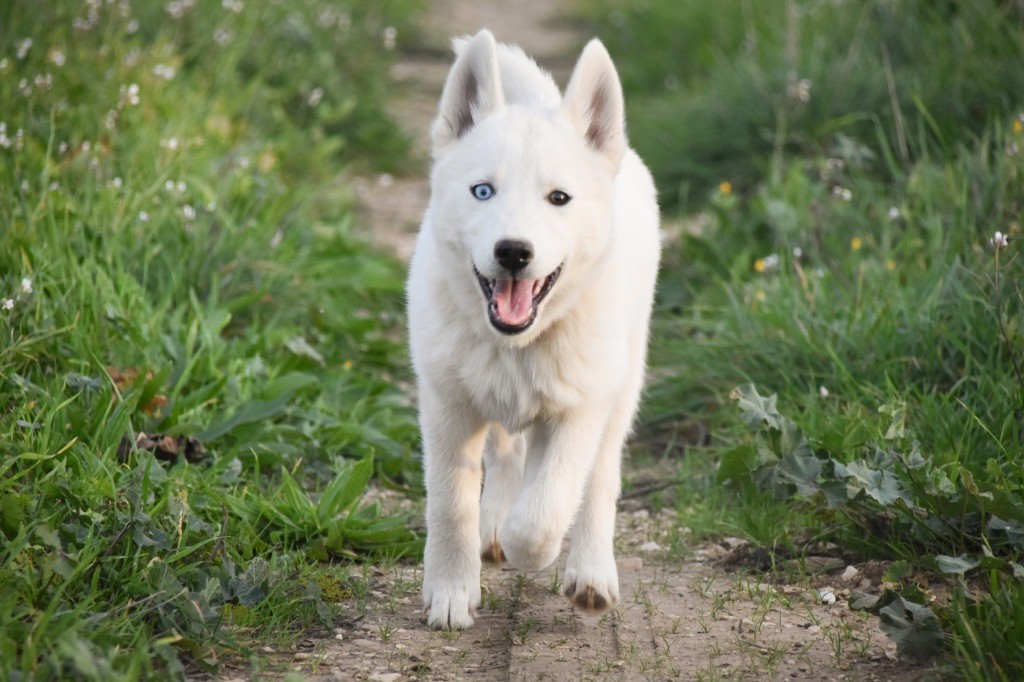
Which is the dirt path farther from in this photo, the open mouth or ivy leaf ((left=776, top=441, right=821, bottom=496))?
the open mouth

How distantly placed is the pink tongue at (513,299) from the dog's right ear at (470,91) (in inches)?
23.8

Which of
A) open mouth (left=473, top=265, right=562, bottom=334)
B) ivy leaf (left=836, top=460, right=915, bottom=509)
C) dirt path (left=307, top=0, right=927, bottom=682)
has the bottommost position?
dirt path (left=307, top=0, right=927, bottom=682)

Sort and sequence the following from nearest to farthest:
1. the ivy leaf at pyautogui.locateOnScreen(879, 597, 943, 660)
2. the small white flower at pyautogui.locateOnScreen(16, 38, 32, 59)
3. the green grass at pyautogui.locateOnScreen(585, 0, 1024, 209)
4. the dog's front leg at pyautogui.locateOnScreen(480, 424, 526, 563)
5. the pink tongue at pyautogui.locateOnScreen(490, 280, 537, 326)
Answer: the ivy leaf at pyautogui.locateOnScreen(879, 597, 943, 660) → the pink tongue at pyautogui.locateOnScreen(490, 280, 537, 326) → the dog's front leg at pyautogui.locateOnScreen(480, 424, 526, 563) → the small white flower at pyautogui.locateOnScreen(16, 38, 32, 59) → the green grass at pyautogui.locateOnScreen(585, 0, 1024, 209)

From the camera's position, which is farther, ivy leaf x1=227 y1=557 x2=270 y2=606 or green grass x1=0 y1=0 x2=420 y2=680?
ivy leaf x1=227 y1=557 x2=270 y2=606

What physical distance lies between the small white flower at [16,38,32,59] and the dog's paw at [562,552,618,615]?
3481 mm

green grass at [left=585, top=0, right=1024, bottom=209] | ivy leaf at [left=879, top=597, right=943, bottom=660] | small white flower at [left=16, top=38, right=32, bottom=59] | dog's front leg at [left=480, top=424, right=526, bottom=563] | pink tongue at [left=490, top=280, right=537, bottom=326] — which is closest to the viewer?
ivy leaf at [left=879, top=597, right=943, bottom=660]

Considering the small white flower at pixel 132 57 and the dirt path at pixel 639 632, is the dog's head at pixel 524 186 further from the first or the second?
the small white flower at pixel 132 57

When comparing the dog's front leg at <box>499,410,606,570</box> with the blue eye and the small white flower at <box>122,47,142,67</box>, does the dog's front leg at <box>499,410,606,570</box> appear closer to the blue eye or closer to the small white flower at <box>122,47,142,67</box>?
the blue eye

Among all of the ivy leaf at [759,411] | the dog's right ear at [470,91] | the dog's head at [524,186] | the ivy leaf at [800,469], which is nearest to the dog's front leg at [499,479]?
the dog's head at [524,186]

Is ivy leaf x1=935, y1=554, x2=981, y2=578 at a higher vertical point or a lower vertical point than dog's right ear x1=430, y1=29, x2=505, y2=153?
lower

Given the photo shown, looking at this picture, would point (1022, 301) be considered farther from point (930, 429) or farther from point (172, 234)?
point (172, 234)

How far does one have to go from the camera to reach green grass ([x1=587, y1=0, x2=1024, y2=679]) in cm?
332

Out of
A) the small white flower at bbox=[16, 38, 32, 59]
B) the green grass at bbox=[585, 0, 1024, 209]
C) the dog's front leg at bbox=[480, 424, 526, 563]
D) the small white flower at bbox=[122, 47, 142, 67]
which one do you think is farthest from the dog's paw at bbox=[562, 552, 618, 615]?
the small white flower at bbox=[122, 47, 142, 67]

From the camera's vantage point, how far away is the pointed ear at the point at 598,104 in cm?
344
